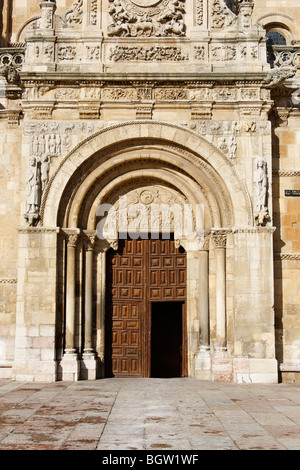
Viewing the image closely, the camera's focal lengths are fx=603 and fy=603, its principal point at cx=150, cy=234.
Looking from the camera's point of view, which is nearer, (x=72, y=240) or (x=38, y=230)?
(x=38, y=230)

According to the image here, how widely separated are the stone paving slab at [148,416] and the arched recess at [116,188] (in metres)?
1.53

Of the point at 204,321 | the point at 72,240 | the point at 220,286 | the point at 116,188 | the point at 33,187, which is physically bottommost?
the point at 204,321

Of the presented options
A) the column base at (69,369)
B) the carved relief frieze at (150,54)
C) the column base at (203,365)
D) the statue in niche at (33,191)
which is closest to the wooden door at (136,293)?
the column base at (203,365)

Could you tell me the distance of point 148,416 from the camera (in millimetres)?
9523

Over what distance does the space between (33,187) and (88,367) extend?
14.4ft

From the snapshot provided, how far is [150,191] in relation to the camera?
15195mm

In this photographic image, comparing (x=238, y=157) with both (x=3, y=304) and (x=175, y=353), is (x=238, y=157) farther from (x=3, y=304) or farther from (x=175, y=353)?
(x=3, y=304)

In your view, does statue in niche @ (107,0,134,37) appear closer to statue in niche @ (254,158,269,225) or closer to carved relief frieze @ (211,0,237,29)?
carved relief frieze @ (211,0,237,29)

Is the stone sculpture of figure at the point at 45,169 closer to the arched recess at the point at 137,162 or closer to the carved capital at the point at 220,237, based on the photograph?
the arched recess at the point at 137,162

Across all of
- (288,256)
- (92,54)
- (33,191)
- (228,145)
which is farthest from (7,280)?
(288,256)

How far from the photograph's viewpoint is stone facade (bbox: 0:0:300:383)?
13891 mm

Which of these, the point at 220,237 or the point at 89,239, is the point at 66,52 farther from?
the point at 220,237

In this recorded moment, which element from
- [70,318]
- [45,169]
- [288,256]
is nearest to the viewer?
[70,318]
